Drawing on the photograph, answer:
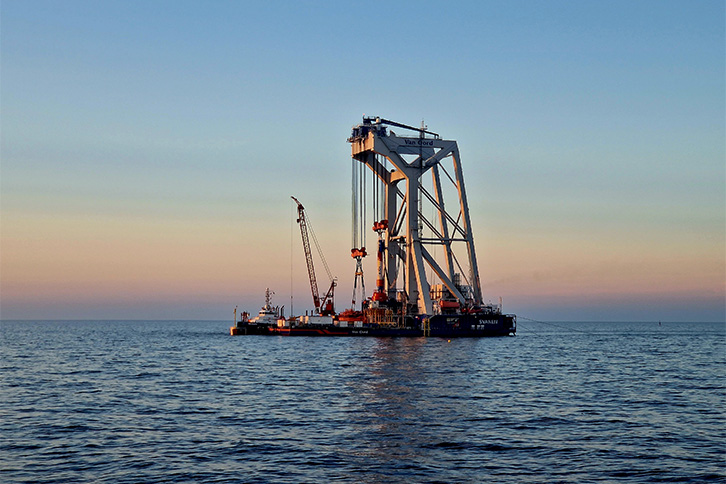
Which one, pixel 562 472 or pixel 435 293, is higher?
pixel 435 293

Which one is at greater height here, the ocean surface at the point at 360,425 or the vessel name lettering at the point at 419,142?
the vessel name lettering at the point at 419,142

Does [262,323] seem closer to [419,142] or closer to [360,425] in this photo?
[419,142]

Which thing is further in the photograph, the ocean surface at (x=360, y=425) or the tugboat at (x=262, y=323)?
the tugboat at (x=262, y=323)

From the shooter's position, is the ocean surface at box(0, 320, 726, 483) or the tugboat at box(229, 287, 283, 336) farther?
the tugboat at box(229, 287, 283, 336)

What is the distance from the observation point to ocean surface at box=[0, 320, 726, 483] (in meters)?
29.6

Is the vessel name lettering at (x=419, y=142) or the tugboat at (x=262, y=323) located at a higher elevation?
the vessel name lettering at (x=419, y=142)

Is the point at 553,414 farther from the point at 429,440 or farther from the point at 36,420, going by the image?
the point at 36,420

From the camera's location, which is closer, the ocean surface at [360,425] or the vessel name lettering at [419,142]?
the ocean surface at [360,425]

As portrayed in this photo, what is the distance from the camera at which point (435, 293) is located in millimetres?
152750

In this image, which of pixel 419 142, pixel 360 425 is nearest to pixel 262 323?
pixel 419 142

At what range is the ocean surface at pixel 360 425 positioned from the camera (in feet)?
97.1

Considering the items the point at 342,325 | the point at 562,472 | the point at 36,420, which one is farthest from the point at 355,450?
the point at 342,325

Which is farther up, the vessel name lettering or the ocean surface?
the vessel name lettering

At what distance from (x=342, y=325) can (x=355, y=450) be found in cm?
11498
